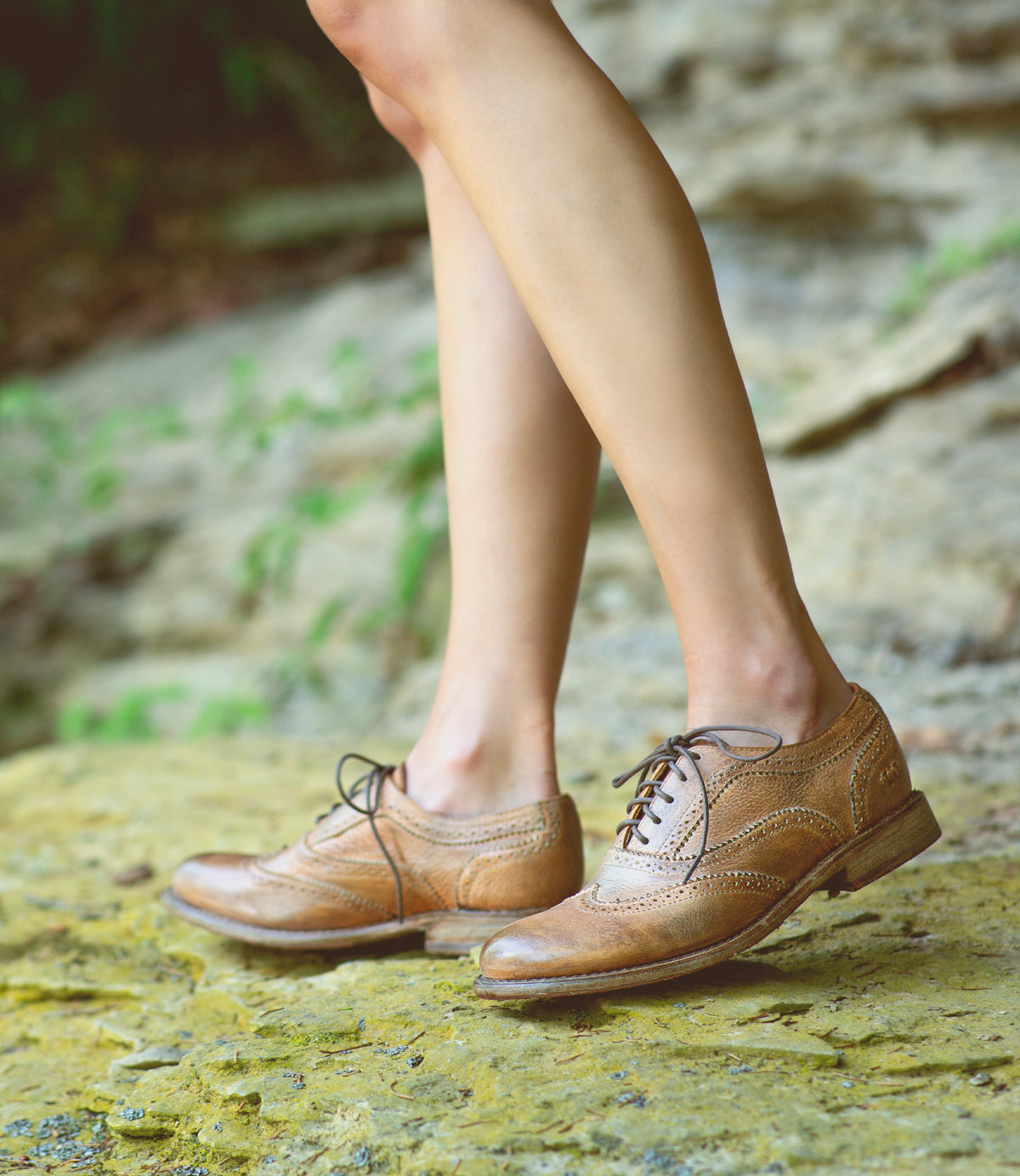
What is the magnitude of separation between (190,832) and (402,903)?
69 centimetres

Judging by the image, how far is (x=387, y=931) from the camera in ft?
4.09

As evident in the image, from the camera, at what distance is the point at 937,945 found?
1.08 meters

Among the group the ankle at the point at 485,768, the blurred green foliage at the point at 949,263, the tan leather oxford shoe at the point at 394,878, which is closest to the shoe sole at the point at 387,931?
the tan leather oxford shoe at the point at 394,878

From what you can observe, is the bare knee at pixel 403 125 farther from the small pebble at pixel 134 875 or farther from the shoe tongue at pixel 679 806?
the small pebble at pixel 134 875

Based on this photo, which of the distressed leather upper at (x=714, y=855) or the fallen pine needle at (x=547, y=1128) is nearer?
the fallen pine needle at (x=547, y=1128)

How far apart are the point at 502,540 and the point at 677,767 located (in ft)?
1.10

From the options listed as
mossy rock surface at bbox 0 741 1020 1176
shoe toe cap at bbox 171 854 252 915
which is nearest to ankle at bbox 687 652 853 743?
mossy rock surface at bbox 0 741 1020 1176

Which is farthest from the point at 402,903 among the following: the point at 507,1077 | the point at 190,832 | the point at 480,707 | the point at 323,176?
the point at 323,176

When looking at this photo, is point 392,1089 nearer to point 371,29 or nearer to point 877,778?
point 877,778

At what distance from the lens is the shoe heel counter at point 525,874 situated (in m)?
1.20

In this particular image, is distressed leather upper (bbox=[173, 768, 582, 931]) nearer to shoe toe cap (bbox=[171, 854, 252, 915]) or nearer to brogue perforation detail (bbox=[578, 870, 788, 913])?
shoe toe cap (bbox=[171, 854, 252, 915])

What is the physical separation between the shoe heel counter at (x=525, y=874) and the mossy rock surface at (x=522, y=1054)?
0.32 ft

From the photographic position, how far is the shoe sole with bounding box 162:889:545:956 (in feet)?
3.99

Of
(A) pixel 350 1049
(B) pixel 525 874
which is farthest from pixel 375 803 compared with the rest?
(A) pixel 350 1049
